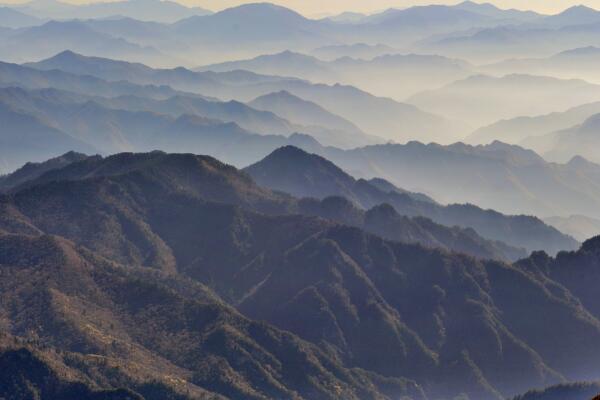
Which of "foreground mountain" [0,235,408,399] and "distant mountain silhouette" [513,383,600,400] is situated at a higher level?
"foreground mountain" [0,235,408,399]

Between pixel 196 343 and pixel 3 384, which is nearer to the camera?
pixel 3 384

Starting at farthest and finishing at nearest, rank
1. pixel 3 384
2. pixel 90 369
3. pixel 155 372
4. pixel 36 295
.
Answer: pixel 36 295 < pixel 155 372 < pixel 90 369 < pixel 3 384

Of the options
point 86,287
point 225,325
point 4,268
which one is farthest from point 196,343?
point 4,268

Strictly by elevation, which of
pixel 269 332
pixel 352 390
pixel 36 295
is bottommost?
pixel 352 390

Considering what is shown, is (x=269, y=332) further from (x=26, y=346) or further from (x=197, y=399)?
(x=26, y=346)

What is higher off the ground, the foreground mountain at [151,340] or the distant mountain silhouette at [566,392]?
the foreground mountain at [151,340]

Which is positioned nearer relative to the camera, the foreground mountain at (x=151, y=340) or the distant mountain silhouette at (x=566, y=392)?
the foreground mountain at (x=151, y=340)

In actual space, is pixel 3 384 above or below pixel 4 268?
below

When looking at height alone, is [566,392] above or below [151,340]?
below

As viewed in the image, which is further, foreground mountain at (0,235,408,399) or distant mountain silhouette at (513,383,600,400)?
distant mountain silhouette at (513,383,600,400)

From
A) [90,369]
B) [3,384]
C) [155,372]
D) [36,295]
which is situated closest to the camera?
[3,384]

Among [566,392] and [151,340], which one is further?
[151,340]
